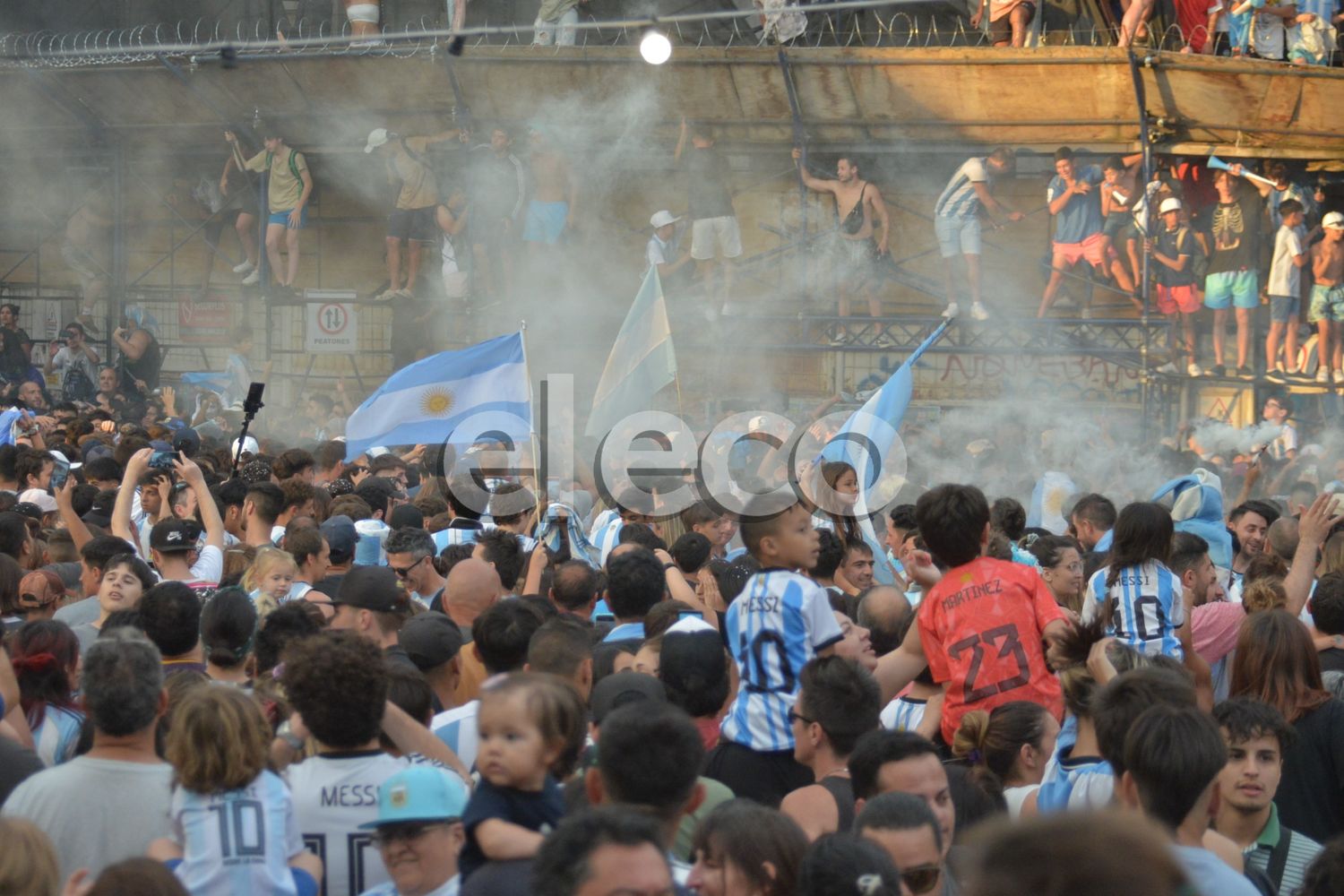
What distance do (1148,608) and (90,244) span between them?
1747 cm

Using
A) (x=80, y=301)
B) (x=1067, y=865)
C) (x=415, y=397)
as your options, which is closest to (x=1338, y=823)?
(x=1067, y=865)

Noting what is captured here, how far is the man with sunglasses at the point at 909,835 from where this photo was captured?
3.47 m

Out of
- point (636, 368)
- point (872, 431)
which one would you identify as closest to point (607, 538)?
point (636, 368)

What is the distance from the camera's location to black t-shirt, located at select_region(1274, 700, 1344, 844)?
4758mm

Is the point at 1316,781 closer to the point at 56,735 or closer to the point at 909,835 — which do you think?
the point at 909,835

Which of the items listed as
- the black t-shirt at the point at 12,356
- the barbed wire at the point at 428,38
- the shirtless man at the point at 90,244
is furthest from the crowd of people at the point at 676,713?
the shirtless man at the point at 90,244

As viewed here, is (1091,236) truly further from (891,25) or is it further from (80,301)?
(80,301)

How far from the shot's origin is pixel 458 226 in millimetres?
17594

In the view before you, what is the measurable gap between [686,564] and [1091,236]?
427 inches

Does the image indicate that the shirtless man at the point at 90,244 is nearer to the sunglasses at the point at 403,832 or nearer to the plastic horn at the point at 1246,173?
the plastic horn at the point at 1246,173

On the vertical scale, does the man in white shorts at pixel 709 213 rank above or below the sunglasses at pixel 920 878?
above

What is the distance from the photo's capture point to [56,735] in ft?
15.4

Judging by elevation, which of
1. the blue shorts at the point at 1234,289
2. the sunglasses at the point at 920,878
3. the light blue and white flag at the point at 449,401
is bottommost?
the sunglasses at the point at 920,878

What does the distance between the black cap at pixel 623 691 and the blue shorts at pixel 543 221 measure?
13.4 metres
